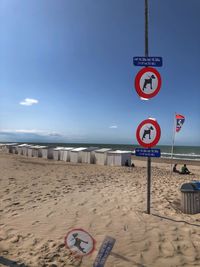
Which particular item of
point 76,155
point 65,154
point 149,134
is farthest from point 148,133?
point 65,154

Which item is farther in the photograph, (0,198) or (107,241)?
(0,198)

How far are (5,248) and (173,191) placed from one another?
559 cm

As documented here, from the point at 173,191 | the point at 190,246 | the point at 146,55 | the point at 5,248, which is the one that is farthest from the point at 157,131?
the point at 173,191

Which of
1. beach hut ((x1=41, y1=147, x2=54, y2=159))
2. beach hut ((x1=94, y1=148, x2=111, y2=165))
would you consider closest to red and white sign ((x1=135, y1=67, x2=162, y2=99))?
beach hut ((x1=94, y1=148, x2=111, y2=165))

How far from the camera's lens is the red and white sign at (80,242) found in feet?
12.2

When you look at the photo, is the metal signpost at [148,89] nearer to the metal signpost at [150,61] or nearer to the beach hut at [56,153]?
the metal signpost at [150,61]

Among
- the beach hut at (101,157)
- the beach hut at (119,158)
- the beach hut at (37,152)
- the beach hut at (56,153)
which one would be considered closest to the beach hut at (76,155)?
the beach hut at (101,157)

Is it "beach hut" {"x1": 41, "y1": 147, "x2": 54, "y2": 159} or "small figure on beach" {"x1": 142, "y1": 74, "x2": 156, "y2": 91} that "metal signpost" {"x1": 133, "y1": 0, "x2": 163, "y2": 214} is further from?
"beach hut" {"x1": 41, "y1": 147, "x2": 54, "y2": 159}

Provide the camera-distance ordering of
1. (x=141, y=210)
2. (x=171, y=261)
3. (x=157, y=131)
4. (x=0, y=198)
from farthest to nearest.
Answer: (x=0, y=198), (x=141, y=210), (x=157, y=131), (x=171, y=261)

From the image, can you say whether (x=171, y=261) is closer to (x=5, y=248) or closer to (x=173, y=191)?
(x=5, y=248)

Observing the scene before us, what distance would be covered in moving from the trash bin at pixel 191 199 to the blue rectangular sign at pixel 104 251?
230 centimetres

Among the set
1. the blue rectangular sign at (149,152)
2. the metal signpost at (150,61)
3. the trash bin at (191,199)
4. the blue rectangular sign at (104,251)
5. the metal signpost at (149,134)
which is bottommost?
the blue rectangular sign at (104,251)

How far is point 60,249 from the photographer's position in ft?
12.3

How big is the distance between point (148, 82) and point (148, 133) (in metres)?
1.03
